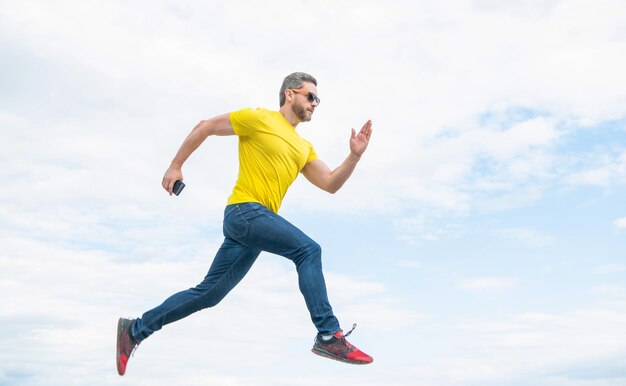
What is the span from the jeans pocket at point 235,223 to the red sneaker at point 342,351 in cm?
133

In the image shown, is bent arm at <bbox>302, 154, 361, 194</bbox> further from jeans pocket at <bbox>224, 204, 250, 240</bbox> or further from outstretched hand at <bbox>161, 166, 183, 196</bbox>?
outstretched hand at <bbox>161, 166, 183, 196</bbox>

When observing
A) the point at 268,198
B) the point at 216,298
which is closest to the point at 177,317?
the point at 216,298

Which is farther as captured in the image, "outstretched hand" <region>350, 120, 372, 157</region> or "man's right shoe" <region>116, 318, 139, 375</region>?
"man's right shoe" <region>116, 318, 139, 375</region>

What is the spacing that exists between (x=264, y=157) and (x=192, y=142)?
0.89 metres

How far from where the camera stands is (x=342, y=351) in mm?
7309

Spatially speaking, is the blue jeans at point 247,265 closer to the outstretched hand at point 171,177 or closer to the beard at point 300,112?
the outstretched hand at point 171,177

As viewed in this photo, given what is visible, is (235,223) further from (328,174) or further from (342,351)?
(342,351)

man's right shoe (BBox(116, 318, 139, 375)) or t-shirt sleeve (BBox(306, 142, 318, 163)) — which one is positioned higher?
t-shirt sleeve (BBox(306, 142, 318, 163))

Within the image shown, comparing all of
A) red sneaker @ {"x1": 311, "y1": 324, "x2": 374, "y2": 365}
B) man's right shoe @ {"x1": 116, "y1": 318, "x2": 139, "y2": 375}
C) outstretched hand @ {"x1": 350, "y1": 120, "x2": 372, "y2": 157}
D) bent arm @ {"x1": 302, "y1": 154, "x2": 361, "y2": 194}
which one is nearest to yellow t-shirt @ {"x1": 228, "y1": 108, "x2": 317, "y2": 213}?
bent arm @ {"x1": 302, "y1": 154, "x2": 361, "y2": 194}

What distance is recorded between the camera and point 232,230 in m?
7.76

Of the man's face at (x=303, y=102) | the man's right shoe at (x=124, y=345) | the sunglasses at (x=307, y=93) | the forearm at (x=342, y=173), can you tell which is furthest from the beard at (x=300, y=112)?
the man's right shoe at (x=124, y=345)

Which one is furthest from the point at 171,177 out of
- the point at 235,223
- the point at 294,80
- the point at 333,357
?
the point at 333,357

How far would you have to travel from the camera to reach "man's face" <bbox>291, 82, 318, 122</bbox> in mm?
8211

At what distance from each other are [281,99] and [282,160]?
832 mm
